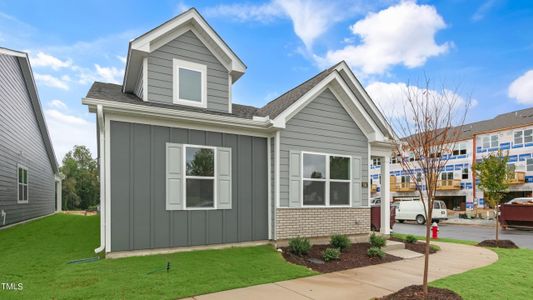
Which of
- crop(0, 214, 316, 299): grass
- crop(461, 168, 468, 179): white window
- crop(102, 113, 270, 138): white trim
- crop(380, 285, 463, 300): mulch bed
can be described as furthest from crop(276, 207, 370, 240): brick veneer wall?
crop(461, 168, 468, 179): white window

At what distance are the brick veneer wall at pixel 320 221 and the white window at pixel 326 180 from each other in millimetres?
266

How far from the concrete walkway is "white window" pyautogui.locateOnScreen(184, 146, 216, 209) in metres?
3.17

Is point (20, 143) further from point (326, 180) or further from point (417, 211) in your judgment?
point (417, 211)

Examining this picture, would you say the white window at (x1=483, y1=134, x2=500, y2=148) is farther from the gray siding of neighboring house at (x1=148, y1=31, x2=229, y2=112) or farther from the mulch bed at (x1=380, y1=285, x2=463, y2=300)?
the mulch bed at (x1=380, y1=285, x2=463, y2=300)

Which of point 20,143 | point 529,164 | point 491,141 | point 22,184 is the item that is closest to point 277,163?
point 20,143

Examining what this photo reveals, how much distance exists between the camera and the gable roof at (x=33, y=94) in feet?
43.3

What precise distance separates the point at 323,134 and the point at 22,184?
1496cm

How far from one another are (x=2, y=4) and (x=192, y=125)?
27.4 ft

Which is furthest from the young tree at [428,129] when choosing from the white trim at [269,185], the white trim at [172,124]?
the white trim at [172,124]

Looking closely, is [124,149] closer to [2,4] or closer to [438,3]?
[2,4]

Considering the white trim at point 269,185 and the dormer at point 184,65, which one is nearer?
the dormer at point 184,65

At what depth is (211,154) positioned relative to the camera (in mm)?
8453

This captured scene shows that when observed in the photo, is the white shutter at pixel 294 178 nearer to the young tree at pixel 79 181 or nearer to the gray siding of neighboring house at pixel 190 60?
the gray siding of neighboring house at pixel 190 60

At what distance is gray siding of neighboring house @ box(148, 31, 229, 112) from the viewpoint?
340 inches
